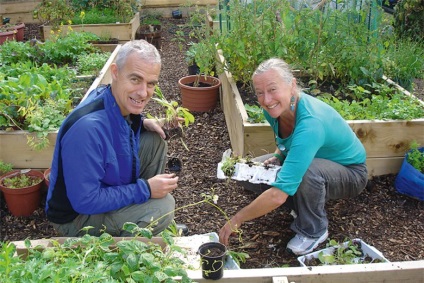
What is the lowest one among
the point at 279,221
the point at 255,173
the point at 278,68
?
the point at 279,221

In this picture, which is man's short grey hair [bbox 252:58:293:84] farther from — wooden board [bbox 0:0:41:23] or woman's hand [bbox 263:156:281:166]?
wooden board [bbox 0:0:41:23]

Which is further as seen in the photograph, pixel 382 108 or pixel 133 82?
pixel 382 108

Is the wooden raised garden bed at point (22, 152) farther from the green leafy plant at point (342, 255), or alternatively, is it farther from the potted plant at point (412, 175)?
the potted plant at point (412, 175)

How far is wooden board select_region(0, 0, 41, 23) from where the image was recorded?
10.6 m

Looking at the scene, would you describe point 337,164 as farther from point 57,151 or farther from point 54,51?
point 54,51

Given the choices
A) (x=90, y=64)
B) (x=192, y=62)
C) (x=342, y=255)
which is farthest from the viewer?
(x=192, y=62)

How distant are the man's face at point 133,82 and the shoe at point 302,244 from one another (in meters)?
1.39

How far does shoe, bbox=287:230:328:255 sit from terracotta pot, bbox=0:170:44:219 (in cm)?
196

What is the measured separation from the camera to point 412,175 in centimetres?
374

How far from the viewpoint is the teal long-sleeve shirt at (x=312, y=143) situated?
2.86m

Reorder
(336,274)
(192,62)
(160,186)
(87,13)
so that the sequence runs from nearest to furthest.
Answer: (336,274) < (160,186) < (192,62) < (87,13)

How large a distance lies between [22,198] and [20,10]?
831cm

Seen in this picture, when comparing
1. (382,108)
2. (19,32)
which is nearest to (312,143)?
(382,108)

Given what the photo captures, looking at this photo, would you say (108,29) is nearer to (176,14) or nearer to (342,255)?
(176,14)
